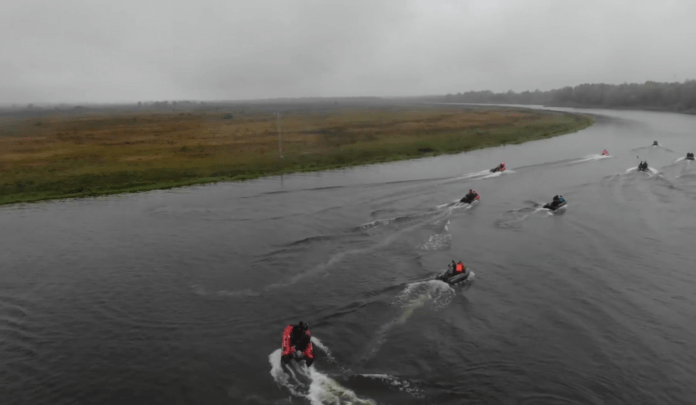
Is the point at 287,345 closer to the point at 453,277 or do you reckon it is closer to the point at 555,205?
the point at 453,277

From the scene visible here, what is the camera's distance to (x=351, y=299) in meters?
34.9

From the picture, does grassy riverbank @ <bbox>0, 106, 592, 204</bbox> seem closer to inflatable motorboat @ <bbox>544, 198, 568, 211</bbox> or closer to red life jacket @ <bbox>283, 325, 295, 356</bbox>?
inflatable motorboat @ <bbox>544, 198, 568, 211</bbox>

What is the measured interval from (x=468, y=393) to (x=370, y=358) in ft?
20.7

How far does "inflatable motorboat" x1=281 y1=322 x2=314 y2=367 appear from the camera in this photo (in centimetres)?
2666

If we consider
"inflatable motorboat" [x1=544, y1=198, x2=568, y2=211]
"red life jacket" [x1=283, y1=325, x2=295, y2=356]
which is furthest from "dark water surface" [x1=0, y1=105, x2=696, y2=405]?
"inflatable motorboat" [x1=544, y1=198, x2=568, y2=211]

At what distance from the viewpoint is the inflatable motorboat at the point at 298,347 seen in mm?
26656

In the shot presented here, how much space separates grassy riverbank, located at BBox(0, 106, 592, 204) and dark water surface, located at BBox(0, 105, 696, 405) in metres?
11.9

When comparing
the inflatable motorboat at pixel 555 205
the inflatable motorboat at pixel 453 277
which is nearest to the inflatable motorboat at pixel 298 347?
the inflatable motorboat at pixel 453 277

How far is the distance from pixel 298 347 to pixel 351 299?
881 centimetres

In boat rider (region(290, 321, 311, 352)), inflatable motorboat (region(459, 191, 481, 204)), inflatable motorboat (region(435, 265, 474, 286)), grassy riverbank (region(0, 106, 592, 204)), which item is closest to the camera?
boat rider (region(290, 321, 311, 352))

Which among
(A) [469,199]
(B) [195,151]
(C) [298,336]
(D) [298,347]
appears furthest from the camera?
(B) [195,151]

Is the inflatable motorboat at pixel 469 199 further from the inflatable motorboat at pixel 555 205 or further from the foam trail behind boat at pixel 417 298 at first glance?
the foam trail behind boat at pixel 417 298

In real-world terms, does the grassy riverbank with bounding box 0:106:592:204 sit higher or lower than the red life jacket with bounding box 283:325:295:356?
higher

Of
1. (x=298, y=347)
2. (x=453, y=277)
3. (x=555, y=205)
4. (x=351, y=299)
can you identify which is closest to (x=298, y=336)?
(x=298, y=347)
